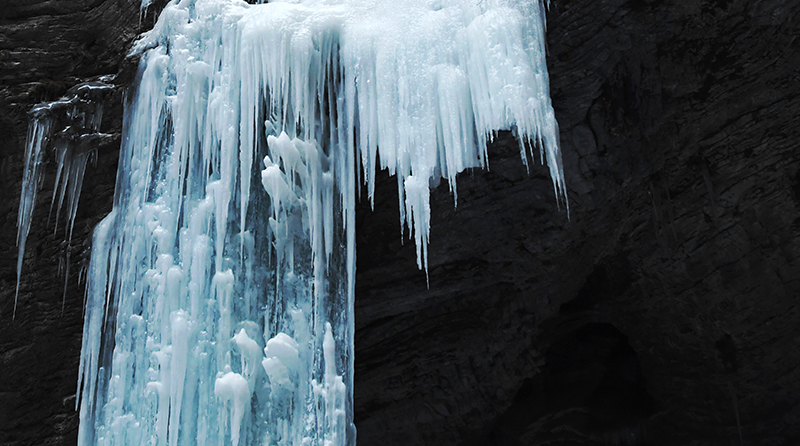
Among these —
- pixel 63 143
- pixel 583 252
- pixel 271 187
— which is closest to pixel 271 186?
pixel 271 187

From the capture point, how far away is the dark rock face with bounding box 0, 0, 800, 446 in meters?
5.43

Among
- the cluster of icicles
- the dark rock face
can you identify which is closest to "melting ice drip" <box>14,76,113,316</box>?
the dark rock face

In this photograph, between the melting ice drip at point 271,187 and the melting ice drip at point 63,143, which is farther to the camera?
the melting ice drip at point 63,143

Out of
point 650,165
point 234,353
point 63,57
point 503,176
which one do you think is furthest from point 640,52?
point 63,57

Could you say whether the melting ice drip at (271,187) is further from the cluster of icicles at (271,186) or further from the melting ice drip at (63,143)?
the melting ice drip at (63,143)

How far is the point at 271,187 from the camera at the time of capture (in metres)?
4.90

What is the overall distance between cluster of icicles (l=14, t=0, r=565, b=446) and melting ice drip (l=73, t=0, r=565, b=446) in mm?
13

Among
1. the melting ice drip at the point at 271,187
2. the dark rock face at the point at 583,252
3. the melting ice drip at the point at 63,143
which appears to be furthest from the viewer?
the melting ice drip at the point at 63,143

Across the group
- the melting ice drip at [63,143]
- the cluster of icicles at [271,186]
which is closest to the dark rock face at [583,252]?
the melting ice drip at [63,143]

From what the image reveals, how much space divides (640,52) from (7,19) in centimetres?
546

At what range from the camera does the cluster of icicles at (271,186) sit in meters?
4.63

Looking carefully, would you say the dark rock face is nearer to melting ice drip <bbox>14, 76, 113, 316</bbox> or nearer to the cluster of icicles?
melting ice drip <bbox>14, 76, 113, 316</bbox>

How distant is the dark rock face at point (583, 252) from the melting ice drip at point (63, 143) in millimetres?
91

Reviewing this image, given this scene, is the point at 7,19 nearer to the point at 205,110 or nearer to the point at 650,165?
the point at 205,110
